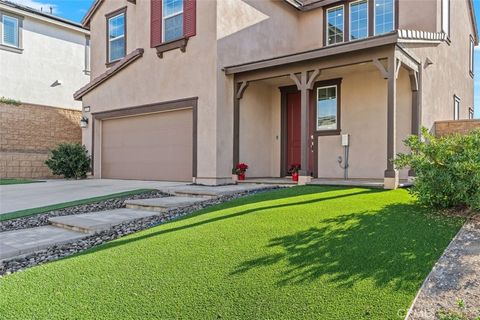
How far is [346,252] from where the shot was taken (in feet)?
12.7

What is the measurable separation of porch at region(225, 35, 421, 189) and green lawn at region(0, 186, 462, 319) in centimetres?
409

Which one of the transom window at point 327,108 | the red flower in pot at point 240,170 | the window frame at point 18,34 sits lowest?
the red flower in pot at point 240,170

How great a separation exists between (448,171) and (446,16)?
858cm

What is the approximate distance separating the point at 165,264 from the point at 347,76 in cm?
839

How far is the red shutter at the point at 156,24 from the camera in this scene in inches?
462

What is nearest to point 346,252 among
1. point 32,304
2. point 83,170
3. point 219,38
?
point 32,304

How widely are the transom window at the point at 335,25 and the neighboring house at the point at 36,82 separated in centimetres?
1171

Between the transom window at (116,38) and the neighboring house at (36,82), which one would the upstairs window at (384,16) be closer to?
the transom window at (116,38)

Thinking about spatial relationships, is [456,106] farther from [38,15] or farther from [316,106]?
[38,15]

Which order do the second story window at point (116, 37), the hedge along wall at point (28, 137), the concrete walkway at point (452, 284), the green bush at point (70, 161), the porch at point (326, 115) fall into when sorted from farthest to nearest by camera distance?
the hedge along wall at point (28, 137)
the green bush at point (70, 161)
the second story window at point (116, 37)
the porch at point (326, 115)
the concrete walkway at point (452, 284)

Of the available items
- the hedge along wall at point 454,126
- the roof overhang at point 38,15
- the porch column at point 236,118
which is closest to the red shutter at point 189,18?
the porch column at point 236,118

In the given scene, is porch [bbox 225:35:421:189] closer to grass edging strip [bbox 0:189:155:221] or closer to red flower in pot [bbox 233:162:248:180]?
red flower in pot [bbox 233:162:248:180]

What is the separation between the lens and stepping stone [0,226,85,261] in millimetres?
5172

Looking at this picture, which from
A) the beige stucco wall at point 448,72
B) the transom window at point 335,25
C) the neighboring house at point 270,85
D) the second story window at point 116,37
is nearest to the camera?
the neighboring house at point 270,85
